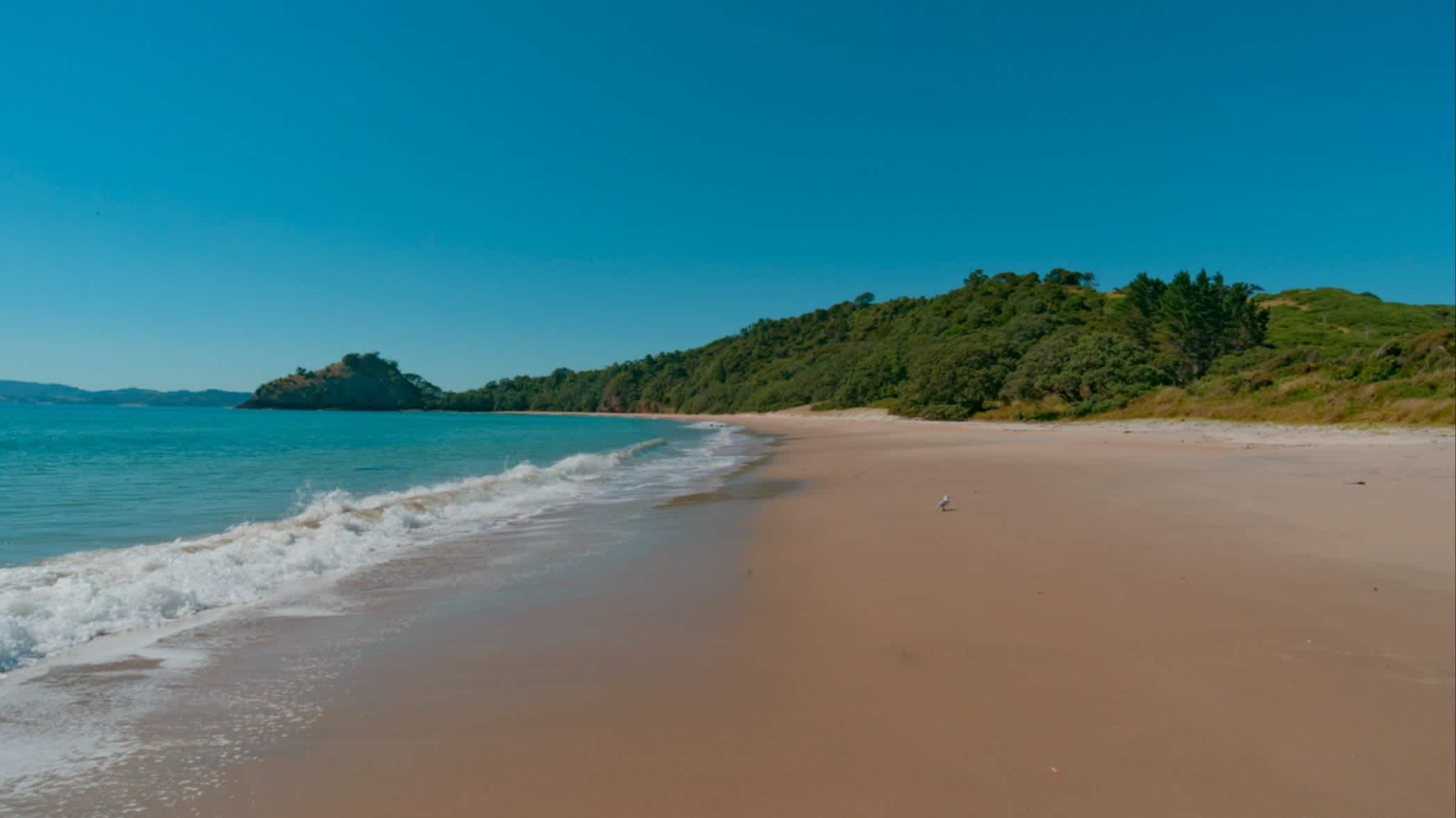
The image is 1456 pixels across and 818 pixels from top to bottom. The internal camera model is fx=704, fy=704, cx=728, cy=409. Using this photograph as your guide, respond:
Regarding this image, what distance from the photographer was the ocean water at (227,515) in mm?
5152

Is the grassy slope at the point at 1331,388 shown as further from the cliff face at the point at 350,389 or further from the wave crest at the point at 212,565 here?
the cliff face at the point at 350,389

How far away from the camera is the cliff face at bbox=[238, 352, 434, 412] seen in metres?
164

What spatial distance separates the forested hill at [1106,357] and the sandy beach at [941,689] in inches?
772

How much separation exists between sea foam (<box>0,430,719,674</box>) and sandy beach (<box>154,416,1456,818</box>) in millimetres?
2244

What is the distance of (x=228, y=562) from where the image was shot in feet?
21.3

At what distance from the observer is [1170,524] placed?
7.57 m

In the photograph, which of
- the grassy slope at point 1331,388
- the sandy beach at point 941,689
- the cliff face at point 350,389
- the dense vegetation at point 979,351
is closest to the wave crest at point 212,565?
the sandy beach at point 941,689

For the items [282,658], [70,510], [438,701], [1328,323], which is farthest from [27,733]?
[1328,323]

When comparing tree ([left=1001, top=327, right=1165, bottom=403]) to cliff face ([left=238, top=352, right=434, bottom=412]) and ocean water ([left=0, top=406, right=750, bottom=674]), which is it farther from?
cliff face ([left=238, top=352, right=434, bottom=412])

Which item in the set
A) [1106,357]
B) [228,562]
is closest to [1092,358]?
[1106,357]

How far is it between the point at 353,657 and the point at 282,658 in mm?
417

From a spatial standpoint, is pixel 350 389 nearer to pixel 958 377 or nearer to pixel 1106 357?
pixel 958 377

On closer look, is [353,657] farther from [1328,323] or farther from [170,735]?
[1328,323]

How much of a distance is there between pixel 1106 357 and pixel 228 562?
141ft
